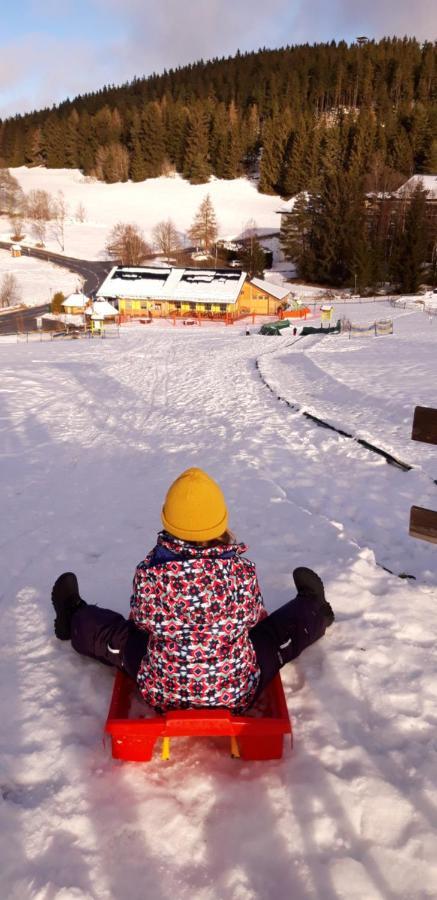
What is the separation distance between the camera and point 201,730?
246 centimetres

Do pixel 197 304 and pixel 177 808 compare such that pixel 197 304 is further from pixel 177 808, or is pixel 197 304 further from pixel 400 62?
pixel 400 62

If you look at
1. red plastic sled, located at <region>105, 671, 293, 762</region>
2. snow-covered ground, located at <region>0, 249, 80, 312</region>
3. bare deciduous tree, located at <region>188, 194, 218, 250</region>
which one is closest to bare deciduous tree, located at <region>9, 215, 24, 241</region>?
snow-covered ground, located at <region>0, 249, 80, 312</region>

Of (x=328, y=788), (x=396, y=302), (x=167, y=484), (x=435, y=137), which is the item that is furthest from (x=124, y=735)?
(x=435, y=137)

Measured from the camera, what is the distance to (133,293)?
166ft

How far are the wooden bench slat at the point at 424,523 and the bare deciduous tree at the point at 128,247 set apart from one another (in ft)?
244

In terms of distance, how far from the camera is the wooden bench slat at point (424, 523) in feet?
12.4

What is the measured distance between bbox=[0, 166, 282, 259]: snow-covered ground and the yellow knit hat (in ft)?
280

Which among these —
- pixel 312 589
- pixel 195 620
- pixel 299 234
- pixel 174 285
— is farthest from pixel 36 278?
pixel 195 620

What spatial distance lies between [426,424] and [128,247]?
251 feet

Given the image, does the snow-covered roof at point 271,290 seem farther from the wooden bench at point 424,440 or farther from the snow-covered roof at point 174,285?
the wooden bench at point 424,440

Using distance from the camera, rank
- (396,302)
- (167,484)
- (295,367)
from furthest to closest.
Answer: (396,302) < (295,367) < (167,484)

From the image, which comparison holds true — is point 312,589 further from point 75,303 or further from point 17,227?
point 17,227

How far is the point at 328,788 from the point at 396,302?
4778 cm

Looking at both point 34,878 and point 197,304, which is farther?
point 197,304
